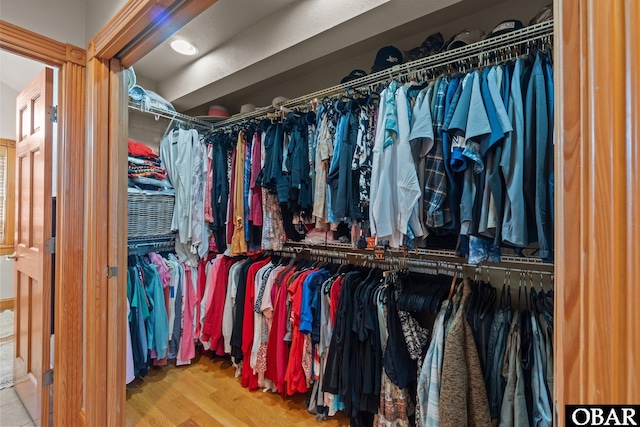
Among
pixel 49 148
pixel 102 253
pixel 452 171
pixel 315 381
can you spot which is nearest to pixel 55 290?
pixel 102 253

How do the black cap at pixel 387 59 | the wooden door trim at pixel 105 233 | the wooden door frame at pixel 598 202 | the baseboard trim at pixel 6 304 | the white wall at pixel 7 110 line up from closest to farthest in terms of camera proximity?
1. the wooden door frame at pixel 598 202
2. the wooden door trim at pixel 105 233
3. the black cap at pixel 387 59
4. the white wall at pixel 7 110
5. the baseboard trim at pixel 6 304

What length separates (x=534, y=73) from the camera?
42.2 inches

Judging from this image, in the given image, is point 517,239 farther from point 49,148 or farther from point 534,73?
point 49,148

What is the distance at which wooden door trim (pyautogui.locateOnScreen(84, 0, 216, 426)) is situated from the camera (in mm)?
1340

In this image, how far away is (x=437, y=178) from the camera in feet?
4.02

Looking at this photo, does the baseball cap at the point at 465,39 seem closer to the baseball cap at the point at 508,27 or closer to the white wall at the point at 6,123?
the baseball cap at the point at 508,27

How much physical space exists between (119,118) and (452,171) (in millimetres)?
1623

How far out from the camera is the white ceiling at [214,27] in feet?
5.74

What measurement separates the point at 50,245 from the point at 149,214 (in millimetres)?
695

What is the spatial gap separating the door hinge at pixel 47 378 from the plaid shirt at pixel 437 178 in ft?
7.03

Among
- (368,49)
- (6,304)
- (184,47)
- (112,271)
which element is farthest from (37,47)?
(6,304)

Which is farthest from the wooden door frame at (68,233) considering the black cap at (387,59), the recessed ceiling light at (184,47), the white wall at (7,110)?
the white wall at (7,110)

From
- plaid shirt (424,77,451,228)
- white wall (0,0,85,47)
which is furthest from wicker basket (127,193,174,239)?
plaid shirt (424,77,451,228)

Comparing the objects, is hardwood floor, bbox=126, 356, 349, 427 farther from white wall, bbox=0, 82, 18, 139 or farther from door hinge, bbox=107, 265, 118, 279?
white wall, bbox=0, 82, 18, 139
